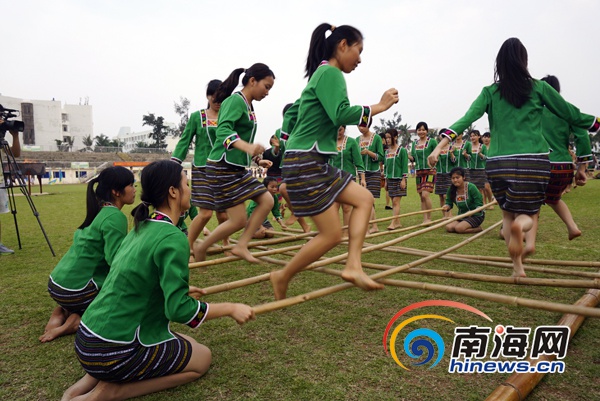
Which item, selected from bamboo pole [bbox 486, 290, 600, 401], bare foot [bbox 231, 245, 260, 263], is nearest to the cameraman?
bare foot [bbox 231, 245, 260, 263]

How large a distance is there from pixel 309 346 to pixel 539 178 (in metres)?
1.98

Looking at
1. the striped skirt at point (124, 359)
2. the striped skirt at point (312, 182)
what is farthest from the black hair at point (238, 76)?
the striped skirt at point (124, 359)

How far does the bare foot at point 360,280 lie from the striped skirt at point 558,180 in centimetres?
217

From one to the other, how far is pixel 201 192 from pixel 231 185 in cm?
69

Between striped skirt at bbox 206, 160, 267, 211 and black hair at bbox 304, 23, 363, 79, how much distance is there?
132cm

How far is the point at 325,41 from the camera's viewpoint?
270 cm

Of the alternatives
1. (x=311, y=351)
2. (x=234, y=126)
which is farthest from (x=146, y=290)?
(x=234, y=126)

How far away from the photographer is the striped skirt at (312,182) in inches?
97.9

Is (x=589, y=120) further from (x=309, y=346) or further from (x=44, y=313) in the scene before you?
(x=44, y=313)

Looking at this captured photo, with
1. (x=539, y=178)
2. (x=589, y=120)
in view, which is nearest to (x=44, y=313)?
(x=539, y=178)

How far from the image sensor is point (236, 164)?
381 cm

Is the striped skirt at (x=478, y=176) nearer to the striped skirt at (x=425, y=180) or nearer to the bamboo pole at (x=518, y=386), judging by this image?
the striped skirt at (x=425, y=180)

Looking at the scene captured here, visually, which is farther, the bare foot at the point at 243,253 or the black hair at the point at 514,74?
the bare foot at the point at 243,253

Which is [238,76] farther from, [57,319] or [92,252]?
[57,319]
